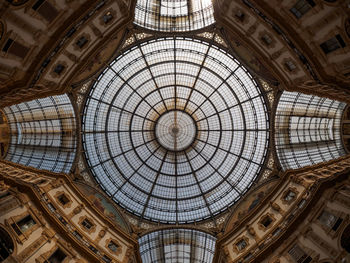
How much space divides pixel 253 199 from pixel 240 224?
11.2ft

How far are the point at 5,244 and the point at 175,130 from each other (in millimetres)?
20231

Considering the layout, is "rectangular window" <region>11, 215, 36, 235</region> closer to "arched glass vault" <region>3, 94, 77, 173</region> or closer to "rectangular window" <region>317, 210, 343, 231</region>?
"arched glass vault" <region>3, 94, 77, 173</region>

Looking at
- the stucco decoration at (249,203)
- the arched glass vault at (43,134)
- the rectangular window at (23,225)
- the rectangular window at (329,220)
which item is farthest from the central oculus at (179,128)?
the rectangular window at (329,220)

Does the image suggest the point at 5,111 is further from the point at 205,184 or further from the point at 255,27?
the point at 255,27

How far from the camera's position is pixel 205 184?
106ft

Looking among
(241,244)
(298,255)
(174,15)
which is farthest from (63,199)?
(298,255)

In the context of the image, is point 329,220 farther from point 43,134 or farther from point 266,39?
point 43,134

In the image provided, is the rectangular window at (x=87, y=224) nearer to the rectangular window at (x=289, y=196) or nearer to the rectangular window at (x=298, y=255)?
the rectangular window at (x=298, y=255)

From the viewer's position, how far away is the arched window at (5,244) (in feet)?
54.9

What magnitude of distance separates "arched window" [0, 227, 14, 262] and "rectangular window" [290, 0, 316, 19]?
23.0m

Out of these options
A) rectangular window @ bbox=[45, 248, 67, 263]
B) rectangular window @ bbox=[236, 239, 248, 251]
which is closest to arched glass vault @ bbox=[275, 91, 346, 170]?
rectangular window @ bbox=[236, 239, 248, 251]

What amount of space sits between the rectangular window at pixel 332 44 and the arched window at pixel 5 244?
2343 centimetres

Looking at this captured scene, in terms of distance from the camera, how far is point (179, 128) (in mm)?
32438

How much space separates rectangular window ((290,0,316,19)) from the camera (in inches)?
578
